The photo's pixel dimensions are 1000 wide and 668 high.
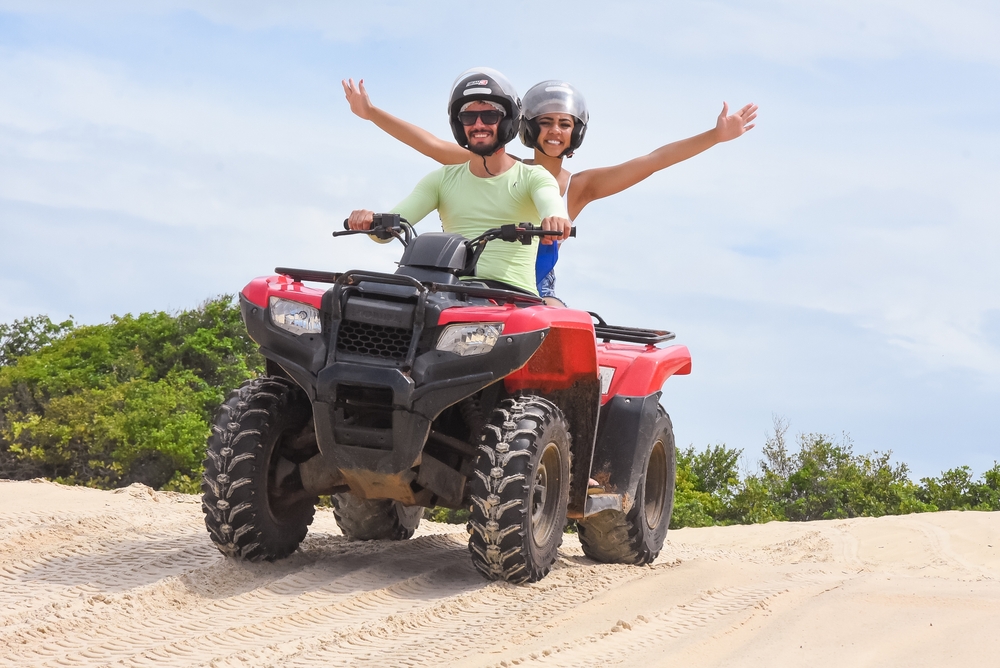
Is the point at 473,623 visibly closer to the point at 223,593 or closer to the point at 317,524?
the point at 223,593

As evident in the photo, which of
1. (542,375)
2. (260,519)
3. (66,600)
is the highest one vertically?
(542,375)

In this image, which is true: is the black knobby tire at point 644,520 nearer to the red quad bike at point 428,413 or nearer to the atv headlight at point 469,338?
the red quad bike at point 428,413

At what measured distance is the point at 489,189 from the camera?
6574 mm

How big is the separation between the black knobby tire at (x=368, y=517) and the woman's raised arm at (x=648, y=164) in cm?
247

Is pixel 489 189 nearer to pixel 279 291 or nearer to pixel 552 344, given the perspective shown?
pixel 552 344

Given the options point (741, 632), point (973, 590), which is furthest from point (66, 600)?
point (973, 590)

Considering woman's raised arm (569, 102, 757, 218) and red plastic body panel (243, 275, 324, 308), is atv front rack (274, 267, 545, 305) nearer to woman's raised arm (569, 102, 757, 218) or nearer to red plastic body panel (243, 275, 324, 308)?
red plastic body panel (243, 275, 324, 308)

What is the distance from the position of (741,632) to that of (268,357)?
252 cm

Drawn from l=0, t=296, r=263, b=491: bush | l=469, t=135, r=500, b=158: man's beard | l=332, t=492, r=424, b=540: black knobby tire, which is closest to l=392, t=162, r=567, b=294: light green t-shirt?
l=469, t=135, r=500, b=158: man's beard

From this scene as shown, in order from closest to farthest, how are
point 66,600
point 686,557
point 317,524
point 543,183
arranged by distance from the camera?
point 66,600 < point 543,183 < point 686,557 < point 317,524

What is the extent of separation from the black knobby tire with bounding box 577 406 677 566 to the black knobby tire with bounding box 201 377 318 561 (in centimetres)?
183

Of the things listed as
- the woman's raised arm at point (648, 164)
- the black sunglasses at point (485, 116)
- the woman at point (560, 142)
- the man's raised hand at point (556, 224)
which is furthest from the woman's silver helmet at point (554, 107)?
the man's raised hand at point (556, 224)

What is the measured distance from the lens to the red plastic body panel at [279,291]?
18.1 ft

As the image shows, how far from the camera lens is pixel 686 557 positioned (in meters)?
8.27
